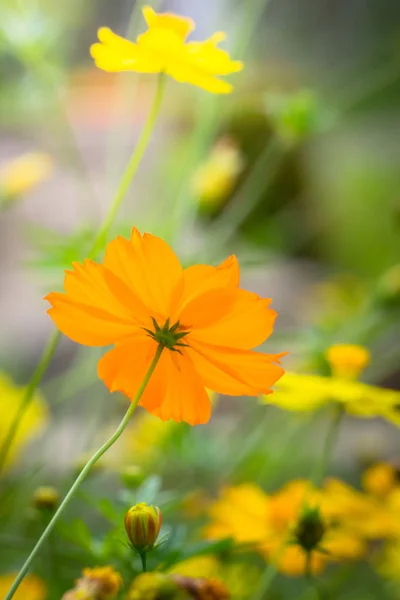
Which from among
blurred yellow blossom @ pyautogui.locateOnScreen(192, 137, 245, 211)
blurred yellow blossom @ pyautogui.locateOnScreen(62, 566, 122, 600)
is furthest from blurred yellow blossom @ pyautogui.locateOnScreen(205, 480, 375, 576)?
blurred yellow blossom @ pyautogui.locateOnScreen(192, 137, 245, 211)

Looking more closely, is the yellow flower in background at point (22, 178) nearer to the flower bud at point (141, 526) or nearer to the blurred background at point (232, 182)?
the blurred background at point (232, 182)

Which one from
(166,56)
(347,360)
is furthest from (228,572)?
(166,56)

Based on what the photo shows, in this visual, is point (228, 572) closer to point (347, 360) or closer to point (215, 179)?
point (347, 360)

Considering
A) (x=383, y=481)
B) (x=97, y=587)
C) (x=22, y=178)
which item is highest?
(x=22, y=178)

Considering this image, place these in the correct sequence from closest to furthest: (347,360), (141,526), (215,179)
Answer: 1. (141,526)
2. (347,360)
3. (215,179)

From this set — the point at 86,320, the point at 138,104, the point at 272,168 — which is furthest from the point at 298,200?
the point at 86,320

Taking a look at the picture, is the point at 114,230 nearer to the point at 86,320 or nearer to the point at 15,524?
the point at 15,524

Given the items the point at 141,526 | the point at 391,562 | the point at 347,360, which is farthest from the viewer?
the point at 391,562

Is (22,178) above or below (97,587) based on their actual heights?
above

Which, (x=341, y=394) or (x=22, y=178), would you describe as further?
(x=22, y=178)
